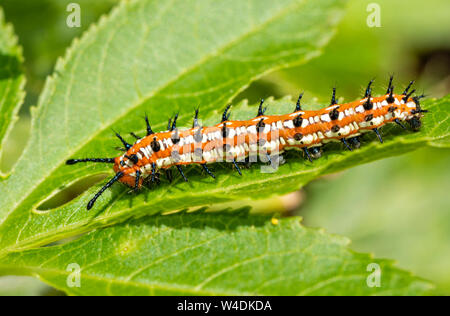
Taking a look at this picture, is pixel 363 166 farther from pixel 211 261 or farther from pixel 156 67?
pixel 211 261

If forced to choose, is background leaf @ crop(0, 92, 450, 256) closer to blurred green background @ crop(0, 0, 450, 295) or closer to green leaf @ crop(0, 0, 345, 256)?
green leaf @ crop(0, 0, 345, 256)

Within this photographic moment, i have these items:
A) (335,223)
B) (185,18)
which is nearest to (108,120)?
(185,18)

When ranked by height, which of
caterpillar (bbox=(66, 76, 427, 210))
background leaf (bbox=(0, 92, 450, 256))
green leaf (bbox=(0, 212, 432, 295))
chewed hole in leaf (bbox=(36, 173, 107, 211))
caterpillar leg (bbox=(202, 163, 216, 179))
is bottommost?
green leaf (bbox=(0, 212, 432, 295))

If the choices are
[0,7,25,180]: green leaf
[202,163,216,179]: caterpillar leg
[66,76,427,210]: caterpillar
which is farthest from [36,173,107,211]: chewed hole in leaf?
[202,163,216,179]: caterpillar leg

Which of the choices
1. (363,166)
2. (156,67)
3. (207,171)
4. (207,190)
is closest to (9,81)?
(156,67)

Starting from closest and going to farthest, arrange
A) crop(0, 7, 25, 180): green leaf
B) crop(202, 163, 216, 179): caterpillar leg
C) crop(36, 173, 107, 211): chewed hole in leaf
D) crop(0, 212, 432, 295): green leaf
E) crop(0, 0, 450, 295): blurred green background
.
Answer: crop(0, 212, 432, 295): green leaf, crop(0, 7, 25, 180): green leaf, crop(202, 163, 216, 179): caterpillar leg, crop(36, 173, 107, 211): chewed hole in leaf, crop(0, 0, 450, 295): blurred green background
